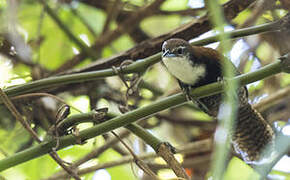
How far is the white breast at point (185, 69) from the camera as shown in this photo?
4.44 feet

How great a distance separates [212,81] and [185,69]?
0.10 metres

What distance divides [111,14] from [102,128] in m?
0.99

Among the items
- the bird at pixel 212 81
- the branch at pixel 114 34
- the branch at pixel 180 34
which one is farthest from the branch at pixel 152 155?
the branch at pixel 114 34

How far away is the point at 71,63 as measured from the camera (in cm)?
189

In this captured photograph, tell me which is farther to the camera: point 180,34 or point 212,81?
point 180,34

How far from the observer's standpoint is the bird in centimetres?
134

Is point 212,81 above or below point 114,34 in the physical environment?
below

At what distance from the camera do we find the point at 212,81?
1387 millimetres

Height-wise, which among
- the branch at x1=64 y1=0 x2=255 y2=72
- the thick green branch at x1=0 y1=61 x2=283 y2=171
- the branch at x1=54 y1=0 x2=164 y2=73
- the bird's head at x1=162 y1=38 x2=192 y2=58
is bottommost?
the thick green branch at x1=0 y1=61 x2=283 y2=171

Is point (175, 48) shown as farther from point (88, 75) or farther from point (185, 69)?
point (88, 75)

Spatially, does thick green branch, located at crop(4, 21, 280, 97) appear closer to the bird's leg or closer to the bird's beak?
the bird's beak

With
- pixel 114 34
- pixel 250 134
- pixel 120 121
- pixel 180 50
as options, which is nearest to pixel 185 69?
pixel 180 50

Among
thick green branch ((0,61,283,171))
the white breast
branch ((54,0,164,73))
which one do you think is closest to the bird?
the white breast

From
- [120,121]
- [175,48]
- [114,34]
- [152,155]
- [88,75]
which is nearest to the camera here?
[120,121]
